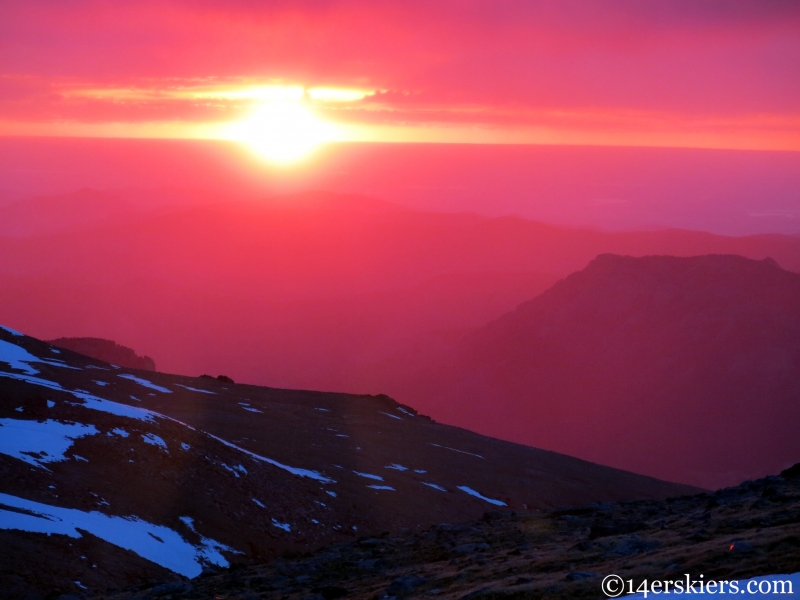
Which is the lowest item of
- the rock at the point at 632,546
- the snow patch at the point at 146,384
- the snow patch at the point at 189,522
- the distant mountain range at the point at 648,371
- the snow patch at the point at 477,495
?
the rock at the point at 632,546

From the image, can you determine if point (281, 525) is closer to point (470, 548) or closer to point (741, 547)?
point (470, 548)

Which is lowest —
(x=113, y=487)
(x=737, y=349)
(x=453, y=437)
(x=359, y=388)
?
(x=113, y=487)

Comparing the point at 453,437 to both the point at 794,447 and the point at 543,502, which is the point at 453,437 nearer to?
the point at 543,502

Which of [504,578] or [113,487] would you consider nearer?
[504,578]

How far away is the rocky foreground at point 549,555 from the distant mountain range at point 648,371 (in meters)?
117

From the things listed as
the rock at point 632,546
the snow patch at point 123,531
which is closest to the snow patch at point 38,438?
the snow patch at point 123,531

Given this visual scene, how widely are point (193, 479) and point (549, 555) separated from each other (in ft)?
51.5

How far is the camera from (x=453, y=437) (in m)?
54.9

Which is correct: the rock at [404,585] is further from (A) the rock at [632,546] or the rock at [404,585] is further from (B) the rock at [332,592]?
(A) the rock at [632,546]

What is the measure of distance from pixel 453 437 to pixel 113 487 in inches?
1281

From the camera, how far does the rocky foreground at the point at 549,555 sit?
517 inches

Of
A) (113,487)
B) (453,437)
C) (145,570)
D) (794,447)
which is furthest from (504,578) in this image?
(794,447)

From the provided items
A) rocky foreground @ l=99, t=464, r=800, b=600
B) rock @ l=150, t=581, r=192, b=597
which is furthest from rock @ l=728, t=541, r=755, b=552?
rock @ l=150, t=581, r=192, b=597

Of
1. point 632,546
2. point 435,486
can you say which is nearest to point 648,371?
point 435,486
